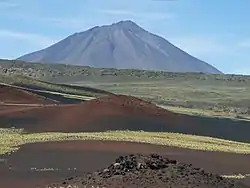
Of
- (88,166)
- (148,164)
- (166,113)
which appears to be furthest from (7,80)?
(148,164)

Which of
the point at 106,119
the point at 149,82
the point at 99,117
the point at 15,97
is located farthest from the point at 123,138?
the point at 149,82

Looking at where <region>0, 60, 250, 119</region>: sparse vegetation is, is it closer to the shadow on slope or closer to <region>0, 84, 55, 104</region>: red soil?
<region>0, 84, 55, 104</region>: red soil

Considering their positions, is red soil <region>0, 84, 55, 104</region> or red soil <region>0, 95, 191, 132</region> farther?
red soil <region>0, 84, 55, 104</region>

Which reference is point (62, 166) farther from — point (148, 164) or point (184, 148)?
point (184, 148)

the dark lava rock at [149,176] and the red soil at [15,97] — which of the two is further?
the red soil at [15,97]

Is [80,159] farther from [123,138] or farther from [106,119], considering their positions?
[106,119]

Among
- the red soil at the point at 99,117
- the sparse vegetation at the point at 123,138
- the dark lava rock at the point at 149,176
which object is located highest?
the dark lava rock at the point at 149,176

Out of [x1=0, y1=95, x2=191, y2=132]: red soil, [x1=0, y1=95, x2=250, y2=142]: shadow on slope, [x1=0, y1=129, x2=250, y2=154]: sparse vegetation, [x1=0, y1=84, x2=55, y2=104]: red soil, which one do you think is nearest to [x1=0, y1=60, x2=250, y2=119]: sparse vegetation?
[x1=0, y1=84, x2=55, y2=104]: red soil

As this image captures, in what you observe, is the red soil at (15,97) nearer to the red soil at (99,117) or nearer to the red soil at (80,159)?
the red soil at (99,117)

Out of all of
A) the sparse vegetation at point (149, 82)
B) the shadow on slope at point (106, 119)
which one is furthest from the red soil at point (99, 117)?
the sparse vegetation at point (149, 82)
